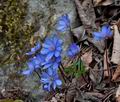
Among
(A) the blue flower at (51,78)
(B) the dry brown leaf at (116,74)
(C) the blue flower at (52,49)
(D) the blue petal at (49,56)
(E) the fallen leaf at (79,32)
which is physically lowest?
(B) the dry brown leaf at (116,74)

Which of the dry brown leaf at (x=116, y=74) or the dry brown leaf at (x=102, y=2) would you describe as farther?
the dry brown leaf at (x=102, y=2)

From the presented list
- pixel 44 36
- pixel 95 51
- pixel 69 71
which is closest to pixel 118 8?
pixel 95 51

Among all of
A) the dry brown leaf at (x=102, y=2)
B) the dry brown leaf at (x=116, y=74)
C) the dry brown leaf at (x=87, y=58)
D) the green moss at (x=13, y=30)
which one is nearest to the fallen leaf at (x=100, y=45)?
the dry brown leaf at (x=87, y=58)

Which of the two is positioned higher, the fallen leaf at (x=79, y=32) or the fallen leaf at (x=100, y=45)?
the fallen leaf at (x=79, y=32)

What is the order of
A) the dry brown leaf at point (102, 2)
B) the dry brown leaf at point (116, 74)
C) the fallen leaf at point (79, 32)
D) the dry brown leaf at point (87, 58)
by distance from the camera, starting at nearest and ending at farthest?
the dry brown leaf at point (116, 74)
the dry brown leaf at point (87, 58)
the fallen leaf at point (79, 32)
the dry brown leaf at point (102, 2)

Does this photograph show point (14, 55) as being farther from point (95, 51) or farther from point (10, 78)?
point (95, 51)

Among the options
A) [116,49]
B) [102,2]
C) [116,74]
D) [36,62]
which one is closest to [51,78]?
A: [36,62]

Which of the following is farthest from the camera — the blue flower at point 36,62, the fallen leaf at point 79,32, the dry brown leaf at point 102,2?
the dry brown leaf at point 102,2

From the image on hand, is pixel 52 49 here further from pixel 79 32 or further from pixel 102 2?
pixel 102 2

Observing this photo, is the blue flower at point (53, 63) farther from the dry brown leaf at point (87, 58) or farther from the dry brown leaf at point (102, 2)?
the dry brown leaf at point (102, 2)
